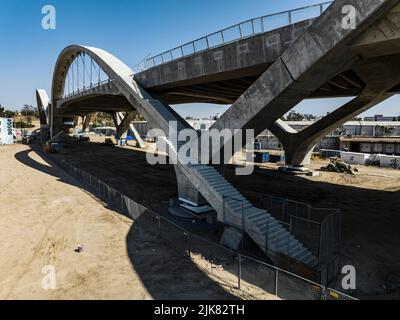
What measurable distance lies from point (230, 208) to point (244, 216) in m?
1.30

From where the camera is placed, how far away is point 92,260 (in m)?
15.3

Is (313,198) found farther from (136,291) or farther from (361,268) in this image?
(136,291)

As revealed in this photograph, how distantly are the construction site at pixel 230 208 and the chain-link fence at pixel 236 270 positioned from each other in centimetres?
8

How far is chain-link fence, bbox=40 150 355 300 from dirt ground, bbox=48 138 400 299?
2896mm

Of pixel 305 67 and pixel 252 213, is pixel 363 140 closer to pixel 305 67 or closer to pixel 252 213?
pixel 252 213

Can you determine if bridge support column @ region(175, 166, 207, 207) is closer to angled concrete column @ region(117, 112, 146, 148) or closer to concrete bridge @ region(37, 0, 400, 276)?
concrete bridge @ region(37, 0, 400, 276)

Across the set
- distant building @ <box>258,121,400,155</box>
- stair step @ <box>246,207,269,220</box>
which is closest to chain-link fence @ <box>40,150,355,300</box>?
stair step @ <box>246,207,269,220</box>

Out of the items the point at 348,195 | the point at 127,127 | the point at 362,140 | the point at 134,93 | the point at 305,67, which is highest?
the point at 134,93

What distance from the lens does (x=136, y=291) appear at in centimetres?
1234

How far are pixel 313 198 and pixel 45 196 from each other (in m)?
26.7

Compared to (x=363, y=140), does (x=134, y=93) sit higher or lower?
higher

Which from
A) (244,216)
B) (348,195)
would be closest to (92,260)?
(244,216)

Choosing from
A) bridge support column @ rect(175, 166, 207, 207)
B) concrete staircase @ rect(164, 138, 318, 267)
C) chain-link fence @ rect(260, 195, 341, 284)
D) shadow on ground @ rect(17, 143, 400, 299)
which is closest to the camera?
chain-link fence @ rect(260, 195, 341, 284)

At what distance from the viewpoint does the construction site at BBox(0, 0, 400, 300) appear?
1279cm
